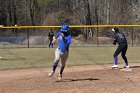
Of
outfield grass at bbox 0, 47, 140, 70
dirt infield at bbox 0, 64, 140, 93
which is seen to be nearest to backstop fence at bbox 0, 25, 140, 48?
outfield grass at bbox 0, 47, 140, 70

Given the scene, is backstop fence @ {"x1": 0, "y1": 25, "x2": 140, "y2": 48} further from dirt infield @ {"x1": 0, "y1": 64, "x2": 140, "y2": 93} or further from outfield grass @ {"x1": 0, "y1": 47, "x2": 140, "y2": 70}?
dirt infield @ {"x1": 0, "y1": 64, "x2": 140, "y2": 93}

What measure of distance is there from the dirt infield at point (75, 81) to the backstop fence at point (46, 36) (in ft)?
60.9

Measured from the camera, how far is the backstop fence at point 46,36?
37.0 metres

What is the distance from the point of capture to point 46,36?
38.3 m

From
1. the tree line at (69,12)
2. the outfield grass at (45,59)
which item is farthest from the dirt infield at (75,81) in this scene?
the tree line at (69,12)

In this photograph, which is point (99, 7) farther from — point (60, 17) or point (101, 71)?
point (101, 71)

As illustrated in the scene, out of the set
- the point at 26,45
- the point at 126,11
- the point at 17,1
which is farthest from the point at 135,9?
the point at 26,45

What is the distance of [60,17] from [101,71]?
39457 mm

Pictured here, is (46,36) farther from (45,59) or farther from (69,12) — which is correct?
(69,12)

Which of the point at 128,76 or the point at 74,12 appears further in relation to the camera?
the point at 74,12

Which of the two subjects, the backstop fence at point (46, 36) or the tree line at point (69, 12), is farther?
the tree line at point (69, 12)

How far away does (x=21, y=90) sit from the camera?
38.9 feet

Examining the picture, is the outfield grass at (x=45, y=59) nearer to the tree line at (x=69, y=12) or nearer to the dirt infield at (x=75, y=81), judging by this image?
the dirt infield at (x=75, y=81)

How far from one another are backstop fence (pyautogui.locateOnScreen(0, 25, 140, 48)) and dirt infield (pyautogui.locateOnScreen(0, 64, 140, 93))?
1855cm
